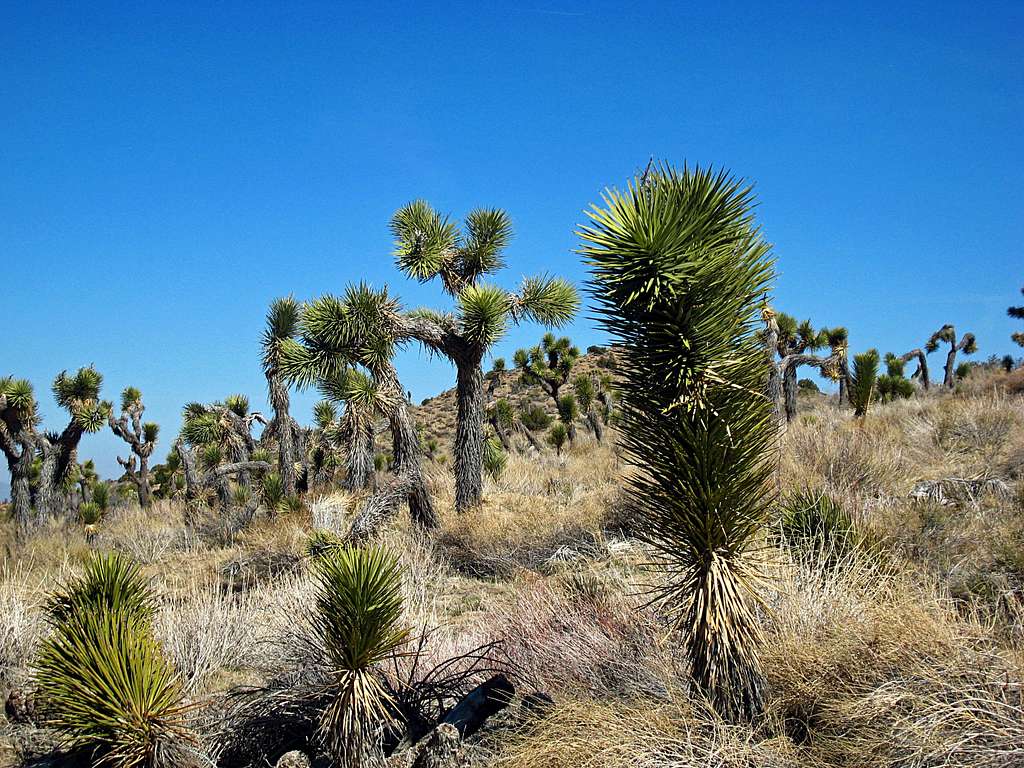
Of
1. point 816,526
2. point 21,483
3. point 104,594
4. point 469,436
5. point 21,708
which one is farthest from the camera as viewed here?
point 21,483

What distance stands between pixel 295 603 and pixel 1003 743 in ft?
18.1

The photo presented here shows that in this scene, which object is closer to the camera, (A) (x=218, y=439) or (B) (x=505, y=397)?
(A) (x=218, y=439)

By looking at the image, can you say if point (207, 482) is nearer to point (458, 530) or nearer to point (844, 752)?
point (458, 530)

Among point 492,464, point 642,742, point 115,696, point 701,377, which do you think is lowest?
point 642,742

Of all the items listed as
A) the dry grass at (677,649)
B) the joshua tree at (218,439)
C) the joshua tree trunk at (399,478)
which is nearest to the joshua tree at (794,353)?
the dry grass at (677,649)

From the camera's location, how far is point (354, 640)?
143 inches

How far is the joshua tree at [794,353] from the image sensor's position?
16.0 metres

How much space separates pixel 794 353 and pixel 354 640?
17453 millimetres

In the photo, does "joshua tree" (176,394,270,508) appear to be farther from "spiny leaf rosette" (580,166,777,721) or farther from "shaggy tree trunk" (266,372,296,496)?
"spiny leaf rosette" (580,166,777,721)

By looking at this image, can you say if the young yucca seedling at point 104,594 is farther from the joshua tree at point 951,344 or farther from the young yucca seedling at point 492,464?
the joshua tree at point 951,344

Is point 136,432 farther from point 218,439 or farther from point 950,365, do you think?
point 950,365

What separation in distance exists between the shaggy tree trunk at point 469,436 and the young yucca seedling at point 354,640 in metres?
8.55

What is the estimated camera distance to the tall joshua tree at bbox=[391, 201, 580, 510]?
1210cm

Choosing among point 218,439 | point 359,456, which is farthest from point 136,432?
point 359,456
